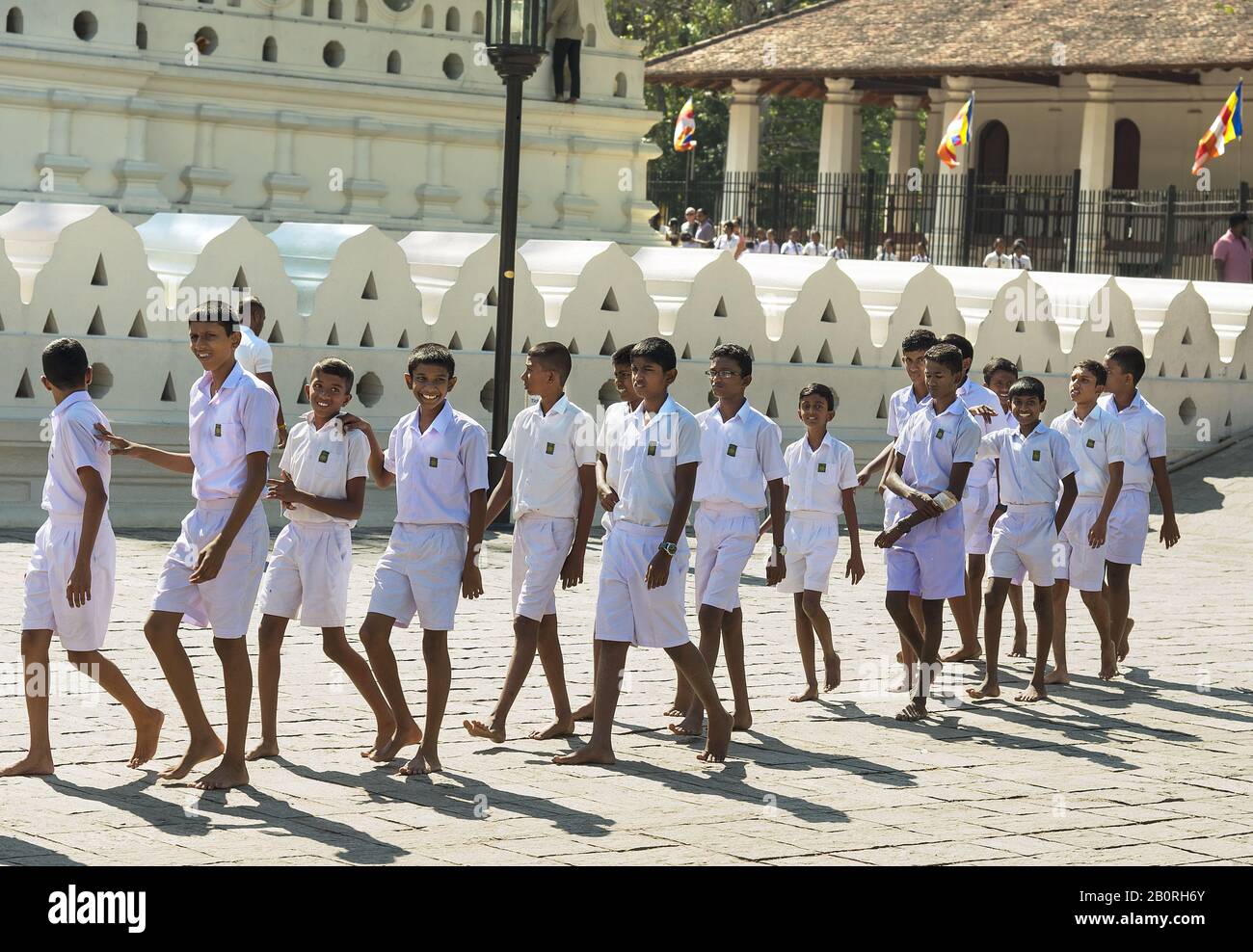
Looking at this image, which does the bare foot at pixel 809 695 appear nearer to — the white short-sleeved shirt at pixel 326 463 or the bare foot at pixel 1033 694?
the bare foot at pixel 1033 694

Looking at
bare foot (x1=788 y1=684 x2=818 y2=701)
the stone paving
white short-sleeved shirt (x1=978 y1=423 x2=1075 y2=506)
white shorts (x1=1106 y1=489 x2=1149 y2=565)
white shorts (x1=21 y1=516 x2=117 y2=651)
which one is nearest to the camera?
the stone paving

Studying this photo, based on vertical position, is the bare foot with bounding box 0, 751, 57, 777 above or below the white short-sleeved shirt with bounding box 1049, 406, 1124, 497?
below

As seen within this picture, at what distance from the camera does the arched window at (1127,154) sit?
39.0 metres

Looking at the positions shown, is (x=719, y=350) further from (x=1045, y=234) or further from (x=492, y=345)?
(x=1045, y=234)

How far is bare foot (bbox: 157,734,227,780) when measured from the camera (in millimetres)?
7715

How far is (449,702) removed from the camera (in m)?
9.53

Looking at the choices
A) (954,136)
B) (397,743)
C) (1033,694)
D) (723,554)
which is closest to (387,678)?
(397,743)

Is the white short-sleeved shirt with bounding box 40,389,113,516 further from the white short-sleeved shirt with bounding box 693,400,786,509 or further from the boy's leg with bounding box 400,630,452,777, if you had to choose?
the white short-sleeved shirt with bounding box 693,400,786,509

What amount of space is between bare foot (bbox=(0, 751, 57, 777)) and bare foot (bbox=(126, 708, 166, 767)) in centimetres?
33

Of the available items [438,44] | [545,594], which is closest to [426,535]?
[545,594]

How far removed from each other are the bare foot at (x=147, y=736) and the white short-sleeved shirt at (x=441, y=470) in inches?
48.9

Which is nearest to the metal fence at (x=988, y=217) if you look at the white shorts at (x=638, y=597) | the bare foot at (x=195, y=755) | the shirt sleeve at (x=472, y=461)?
the white shorts at (x=638, y=597)

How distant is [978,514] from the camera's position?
11.5 metres

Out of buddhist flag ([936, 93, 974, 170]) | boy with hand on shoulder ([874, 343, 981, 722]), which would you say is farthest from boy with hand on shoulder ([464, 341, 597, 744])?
buddhist flag ([936, 93, 974, 170])
